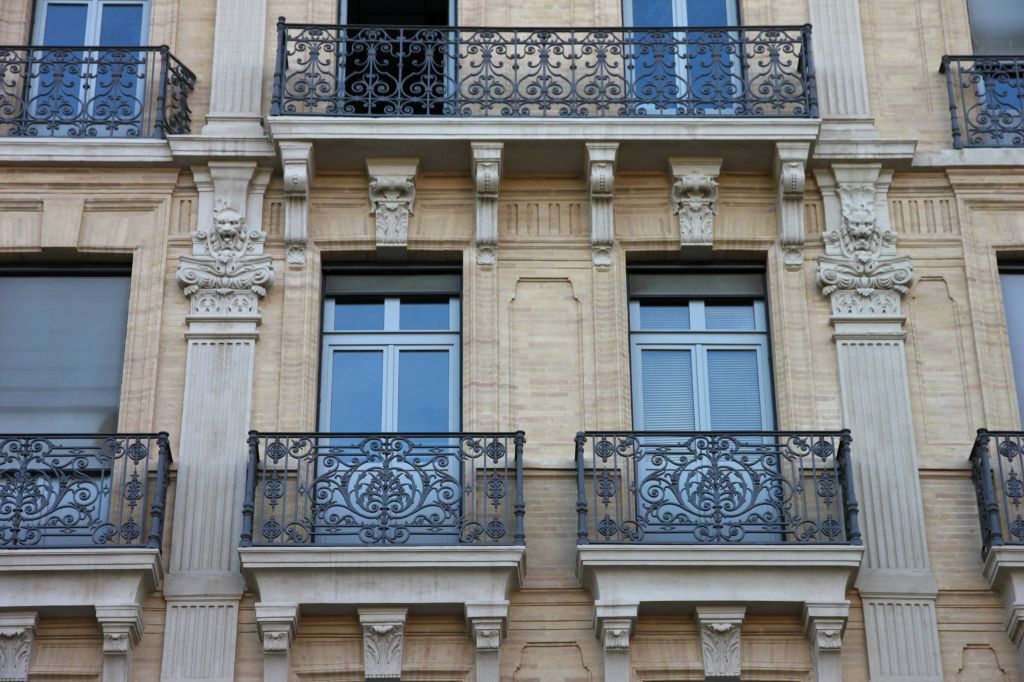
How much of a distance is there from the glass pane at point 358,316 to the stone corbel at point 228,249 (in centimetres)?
65

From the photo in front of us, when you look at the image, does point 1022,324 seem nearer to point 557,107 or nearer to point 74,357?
point 557,107

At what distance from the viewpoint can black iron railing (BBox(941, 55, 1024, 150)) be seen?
16.2 m

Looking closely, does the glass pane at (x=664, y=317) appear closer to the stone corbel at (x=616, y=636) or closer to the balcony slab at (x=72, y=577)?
the stone corbel at (x=616, y=636)

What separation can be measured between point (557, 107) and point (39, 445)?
485 centimetres

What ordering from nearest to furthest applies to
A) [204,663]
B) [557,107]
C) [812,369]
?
1. [204,663]
2. [812,369]
3. [557,107]

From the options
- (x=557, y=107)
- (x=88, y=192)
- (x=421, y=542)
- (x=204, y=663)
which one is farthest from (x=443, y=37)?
(x=204, y=663)

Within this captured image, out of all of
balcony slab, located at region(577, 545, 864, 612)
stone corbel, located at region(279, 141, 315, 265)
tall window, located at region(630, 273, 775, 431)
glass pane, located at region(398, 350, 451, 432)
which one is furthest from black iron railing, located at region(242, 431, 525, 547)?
stone corbel, located at region(279, 141, 315, 265)

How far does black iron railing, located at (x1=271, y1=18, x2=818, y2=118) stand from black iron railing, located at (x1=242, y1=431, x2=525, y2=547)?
2799mm

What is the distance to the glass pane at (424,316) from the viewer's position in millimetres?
15758

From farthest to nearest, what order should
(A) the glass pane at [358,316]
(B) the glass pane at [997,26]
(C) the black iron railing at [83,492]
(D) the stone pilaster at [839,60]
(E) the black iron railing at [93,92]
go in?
(B) the glass pane at [997,26] < (D) the stone pilaster at [839,60] < (E) the black iron railing at [93,92] < (A) the glass pane at [358,316] < (C) the black iron railing at [83,492]

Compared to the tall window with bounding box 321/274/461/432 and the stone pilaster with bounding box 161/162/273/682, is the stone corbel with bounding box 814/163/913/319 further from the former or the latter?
the stone pilaster with bounding box 161/162/273/682

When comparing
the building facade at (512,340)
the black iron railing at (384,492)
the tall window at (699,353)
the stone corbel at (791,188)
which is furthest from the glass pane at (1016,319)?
the black iron railing at (384,492)

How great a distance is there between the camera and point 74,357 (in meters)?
15.5

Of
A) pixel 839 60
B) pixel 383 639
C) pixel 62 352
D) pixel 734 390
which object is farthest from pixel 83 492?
pixel 839 60
